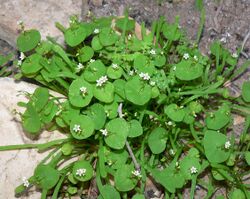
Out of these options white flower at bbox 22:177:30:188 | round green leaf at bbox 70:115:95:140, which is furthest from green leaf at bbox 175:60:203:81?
white flower at bbox 22:177:30:188

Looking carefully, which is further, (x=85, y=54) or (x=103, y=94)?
(x=85, y=54)

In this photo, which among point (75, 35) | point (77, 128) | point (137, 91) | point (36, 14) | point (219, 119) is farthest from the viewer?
point (36, 14)

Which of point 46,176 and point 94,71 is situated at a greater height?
point 94,71

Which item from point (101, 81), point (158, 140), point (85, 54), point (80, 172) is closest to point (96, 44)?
point (85, 54)

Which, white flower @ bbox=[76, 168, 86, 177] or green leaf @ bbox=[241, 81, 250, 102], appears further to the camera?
green leaf @ bbox=[241, 81, 250, 102]

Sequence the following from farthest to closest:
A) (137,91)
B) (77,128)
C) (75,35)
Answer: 1. (75,35)
2. (137,91)
3. (77,128)

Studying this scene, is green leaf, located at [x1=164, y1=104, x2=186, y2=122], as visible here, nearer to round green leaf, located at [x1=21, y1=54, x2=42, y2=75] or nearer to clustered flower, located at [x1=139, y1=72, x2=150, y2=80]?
clustered flower, located at [x1=139, y1=72, x2=150, y2=80]

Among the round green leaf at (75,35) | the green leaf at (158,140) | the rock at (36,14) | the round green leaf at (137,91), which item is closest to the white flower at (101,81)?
the round green leaf at (137,91)

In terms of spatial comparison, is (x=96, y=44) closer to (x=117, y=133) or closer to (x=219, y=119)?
(x=117, y=133)
